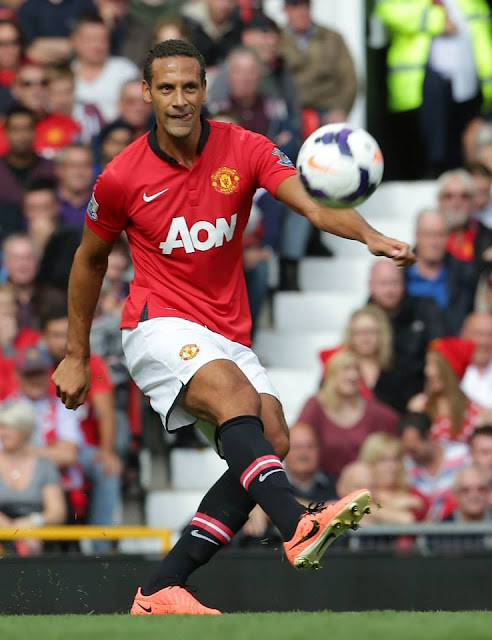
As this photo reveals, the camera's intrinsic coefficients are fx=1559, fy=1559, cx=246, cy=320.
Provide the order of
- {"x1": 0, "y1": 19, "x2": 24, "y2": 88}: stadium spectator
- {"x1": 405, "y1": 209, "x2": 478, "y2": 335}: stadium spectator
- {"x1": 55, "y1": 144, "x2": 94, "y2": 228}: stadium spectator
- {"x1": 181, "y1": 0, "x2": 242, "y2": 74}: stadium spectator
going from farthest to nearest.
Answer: {"x1": 181, "y1": 0, "x2": 242, "y2": 74}: stadium spectator < {"x1": 0, "y1": 19, "x2": 24, "y2": 88}: stadium spectator < {"x1": 55, "y1": 144, "x2": 94, "y2": 228}: stadium spectator < {"x1": 405, "y1": 209, "x2": 478, "y2": 335}: stadium spectator

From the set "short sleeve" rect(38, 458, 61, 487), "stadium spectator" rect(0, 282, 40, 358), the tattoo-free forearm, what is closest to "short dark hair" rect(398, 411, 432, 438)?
"short sleeve" rect(38, 458, 61, 487)

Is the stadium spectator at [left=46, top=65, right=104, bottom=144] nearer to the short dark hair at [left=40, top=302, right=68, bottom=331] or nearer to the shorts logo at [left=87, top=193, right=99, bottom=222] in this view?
the short dark hair at [left=40, top=302, right=68, bottom=331]

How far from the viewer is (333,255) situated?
12117 mm

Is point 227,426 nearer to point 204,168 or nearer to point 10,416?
point 204,168

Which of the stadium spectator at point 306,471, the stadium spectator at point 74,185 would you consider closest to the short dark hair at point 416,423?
the stadium spectator at point 306,471

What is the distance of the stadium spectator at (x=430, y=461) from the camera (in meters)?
9.72

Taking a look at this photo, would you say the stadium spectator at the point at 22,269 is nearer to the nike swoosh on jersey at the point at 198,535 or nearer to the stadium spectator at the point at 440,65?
the stadium spectator at the point at 440,65

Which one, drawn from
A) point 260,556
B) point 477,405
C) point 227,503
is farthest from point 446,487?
point 227,503

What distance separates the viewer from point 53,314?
10250mm

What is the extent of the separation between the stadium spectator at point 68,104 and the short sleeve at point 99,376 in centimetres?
193

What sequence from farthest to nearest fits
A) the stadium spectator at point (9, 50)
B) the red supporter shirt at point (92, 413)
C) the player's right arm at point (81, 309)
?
the stadium spectator at point (9, 50) → the red supporter shirt at point (92, 413) → the player's right arm at point (81, 309)

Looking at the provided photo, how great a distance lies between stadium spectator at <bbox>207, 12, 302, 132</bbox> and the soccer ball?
551 cm

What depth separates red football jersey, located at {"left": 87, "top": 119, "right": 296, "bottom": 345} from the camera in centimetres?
634

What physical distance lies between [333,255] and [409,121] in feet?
5.48
